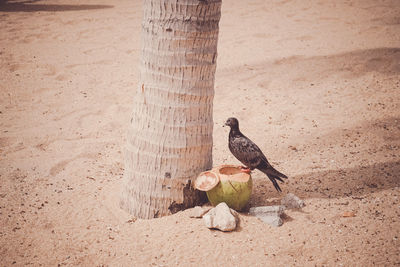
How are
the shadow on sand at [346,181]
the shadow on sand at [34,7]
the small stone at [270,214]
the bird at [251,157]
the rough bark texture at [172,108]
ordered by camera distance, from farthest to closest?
the shadow on sand at [34,7]
the shadow on sand at [346,181]
the bird at [251,157]
the small stone at [270,214]
the rough bark texture at [172,108]

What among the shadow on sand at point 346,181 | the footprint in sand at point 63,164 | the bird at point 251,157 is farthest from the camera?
the footprint in sand at point 63,164

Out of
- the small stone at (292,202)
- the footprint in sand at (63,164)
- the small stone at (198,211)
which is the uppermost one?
the small stone at (292,202)

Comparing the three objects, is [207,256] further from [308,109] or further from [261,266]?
[308,109]

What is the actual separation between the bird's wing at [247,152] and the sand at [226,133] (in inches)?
18.8

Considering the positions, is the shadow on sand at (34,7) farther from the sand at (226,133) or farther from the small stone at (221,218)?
the small stone at (221,218)

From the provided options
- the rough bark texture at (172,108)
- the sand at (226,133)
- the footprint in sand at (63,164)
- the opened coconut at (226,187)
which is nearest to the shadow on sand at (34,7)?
the sand at (226,133)

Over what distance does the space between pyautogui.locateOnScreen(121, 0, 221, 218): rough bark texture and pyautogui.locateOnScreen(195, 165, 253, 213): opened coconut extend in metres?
0.14

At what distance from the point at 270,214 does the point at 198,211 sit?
66 cm

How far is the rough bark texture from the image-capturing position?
2.86 m

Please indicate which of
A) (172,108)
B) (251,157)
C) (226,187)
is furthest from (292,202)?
(172,108)

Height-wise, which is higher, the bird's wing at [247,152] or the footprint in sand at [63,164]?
the bird's wing at [247,152]

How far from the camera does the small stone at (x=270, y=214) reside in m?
3.05

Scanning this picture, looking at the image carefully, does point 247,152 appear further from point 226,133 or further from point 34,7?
point 34,7

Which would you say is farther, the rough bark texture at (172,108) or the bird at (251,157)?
the bird at (251,157)
